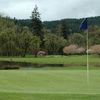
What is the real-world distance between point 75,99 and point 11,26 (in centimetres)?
9089

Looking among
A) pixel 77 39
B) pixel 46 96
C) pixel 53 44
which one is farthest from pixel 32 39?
pixel 46 96

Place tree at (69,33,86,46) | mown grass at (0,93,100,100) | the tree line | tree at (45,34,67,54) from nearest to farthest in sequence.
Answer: mown grass at (0,93,100,100)
the tree line
tree at (45,34,67,54)
tree at (69,33,86,46)

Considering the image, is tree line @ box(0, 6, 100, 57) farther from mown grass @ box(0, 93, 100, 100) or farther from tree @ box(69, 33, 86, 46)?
mown grass @ box(0, 93, 100, 100)

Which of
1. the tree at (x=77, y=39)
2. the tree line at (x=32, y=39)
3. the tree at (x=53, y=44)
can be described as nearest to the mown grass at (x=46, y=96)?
the tree line at (x=32, y=39)

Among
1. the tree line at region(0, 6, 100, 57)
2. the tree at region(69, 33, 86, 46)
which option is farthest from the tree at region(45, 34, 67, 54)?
the tree at region(69, 33, 86, 46)

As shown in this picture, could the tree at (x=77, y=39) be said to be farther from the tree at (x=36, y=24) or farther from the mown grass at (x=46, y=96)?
the mown grass at (x=46, y=96)

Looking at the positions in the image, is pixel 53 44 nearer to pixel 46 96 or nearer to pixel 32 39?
pixel 32 39

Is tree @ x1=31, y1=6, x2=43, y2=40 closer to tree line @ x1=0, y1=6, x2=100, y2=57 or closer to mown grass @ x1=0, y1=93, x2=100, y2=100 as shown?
tree line @ x1=0, y1=6, x2=100, y2=57

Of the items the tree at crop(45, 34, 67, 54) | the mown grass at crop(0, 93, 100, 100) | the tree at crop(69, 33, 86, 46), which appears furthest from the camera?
the tree at crop(69, 33, 86, 46)

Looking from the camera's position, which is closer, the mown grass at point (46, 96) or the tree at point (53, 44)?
the mown grass at point (46, 96)

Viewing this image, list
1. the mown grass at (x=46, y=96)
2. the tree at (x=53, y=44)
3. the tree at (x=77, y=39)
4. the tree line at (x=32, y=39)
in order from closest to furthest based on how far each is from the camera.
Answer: the mown grass at (x=46, y=96)
the tree line at (x=32, y=39)
the tree at (x=53, y=44)
the tree at (x=77, y=39)

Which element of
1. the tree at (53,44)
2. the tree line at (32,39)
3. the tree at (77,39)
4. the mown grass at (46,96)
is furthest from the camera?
the tree at (77,39)

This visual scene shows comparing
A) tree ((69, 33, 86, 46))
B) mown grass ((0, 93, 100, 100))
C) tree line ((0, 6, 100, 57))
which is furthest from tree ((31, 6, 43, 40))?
mown grass ((0, 93, 100, 100))

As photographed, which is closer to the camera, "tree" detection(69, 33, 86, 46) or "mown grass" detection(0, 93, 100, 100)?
"mown grass" detection(0, 93, 100, 100)
